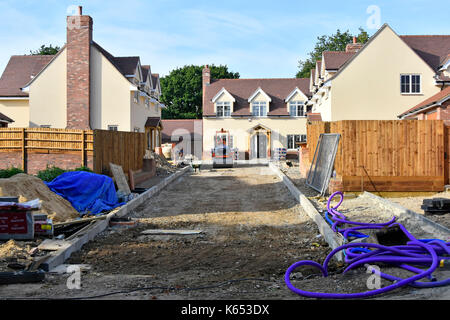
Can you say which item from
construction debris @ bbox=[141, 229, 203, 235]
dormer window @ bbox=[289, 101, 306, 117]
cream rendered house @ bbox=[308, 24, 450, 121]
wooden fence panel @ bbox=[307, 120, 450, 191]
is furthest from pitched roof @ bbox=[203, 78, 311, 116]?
construction debris @ bbox=[141, 229, 203, 235]

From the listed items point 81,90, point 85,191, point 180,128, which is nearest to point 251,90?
point 180,128

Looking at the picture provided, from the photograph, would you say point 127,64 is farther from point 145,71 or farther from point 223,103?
point 223,103

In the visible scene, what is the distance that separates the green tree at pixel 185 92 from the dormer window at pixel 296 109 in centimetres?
3204

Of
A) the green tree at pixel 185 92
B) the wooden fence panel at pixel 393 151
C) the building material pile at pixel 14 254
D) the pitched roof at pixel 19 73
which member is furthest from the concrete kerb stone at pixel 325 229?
the green tree at pixel 185 92

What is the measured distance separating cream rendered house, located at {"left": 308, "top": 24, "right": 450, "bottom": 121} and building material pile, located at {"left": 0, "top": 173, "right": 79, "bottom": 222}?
2227 centimetres

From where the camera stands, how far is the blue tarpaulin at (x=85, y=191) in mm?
11453

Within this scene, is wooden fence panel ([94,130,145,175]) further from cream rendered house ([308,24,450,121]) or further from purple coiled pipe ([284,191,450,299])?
cream rendered house ([308,24,450,121])

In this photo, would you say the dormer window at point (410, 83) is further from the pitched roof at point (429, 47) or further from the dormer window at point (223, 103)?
the dormer window at point (223, 103)

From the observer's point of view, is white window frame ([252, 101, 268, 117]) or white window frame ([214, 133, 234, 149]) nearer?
white window frame ([214, 133, 234, 149])

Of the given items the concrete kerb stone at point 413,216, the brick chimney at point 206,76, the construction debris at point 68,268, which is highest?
the brick chimney at point 206,76

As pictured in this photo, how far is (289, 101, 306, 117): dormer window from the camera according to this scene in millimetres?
43031

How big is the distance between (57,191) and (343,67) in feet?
75.0
